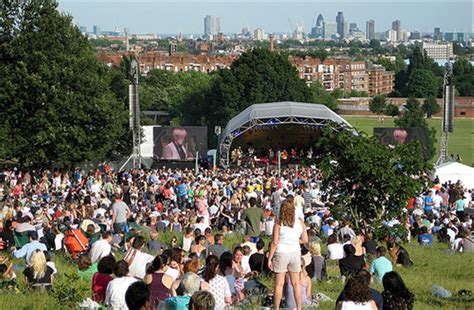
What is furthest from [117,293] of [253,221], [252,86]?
[252,86]

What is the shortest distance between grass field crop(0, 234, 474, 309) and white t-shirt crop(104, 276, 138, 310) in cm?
88

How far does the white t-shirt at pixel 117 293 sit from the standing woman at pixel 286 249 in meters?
1.44

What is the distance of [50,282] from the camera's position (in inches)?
481

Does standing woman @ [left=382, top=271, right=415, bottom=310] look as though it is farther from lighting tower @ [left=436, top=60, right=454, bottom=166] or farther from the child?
lighting tower @ [left=436, top=60, right=454, bottom=166]

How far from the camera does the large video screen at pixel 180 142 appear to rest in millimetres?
43719

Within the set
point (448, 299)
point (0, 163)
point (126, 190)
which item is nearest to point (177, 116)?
point (0, 163)

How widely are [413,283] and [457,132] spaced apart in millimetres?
88623

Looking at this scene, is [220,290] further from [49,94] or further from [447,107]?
[447,107]

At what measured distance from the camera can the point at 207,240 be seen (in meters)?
15.1

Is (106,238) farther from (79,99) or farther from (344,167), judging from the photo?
(79,99)

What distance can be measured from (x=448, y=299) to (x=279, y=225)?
3.19 meters

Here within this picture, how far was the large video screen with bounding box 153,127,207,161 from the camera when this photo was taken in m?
43.7

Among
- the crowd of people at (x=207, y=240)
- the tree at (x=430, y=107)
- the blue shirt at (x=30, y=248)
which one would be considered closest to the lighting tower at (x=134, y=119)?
the crowd of people at (x=207, y=240)

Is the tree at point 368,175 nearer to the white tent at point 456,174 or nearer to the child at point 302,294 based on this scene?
the child at point 302,294
